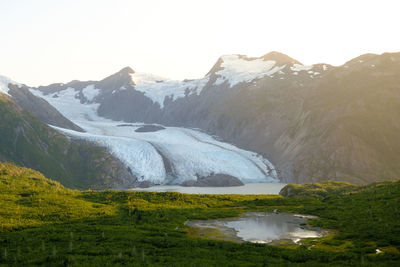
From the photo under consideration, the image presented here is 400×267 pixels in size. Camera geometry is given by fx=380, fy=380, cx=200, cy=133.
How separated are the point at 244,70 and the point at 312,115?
7371 centimetres

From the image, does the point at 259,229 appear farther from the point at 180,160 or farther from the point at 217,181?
the point at 180,160

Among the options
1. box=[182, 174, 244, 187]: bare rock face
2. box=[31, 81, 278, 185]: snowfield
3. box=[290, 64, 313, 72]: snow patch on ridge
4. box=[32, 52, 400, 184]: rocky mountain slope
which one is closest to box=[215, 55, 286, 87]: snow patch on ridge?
box=[32, 52, 400, 184]: rocky mountain slope

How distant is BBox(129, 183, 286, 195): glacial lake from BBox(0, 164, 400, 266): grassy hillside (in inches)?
1395

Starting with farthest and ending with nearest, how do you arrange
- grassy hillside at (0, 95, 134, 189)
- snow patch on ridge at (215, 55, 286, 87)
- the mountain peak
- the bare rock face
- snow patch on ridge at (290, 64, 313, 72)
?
1. the mountain peak
2. snow patch on ridge at (215, 55, 286, 87)
3. snow patch on ridge at (290, 64, 313, 72)
4. the bare rock face
5. grassy hillside at (0, 95, 134, 189)

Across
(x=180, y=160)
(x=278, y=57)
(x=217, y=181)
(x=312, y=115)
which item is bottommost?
(x=217, y=181)

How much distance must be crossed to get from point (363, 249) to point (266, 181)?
73.4 metres

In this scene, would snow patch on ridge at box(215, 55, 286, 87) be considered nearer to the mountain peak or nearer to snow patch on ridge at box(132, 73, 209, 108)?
the mountain peak

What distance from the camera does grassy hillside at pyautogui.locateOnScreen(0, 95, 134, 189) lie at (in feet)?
258

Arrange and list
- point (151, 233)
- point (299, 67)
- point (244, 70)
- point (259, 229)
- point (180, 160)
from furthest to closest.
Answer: point (244, 70), point (299, 67), point (180, 160), point (259, 229), point (151, 233)

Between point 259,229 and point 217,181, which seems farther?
point 217,181

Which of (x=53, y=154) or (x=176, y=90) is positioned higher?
(x=176, y=90)

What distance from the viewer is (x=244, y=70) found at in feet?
560

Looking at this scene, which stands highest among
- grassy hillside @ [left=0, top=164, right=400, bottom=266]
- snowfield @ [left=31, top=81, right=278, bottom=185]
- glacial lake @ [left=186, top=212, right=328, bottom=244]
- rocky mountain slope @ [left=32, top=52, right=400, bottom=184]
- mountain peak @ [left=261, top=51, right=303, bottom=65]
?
mountain peak @ [left=261, top=51, right=303, bottom=65]

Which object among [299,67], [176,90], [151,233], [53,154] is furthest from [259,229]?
[176,90]
